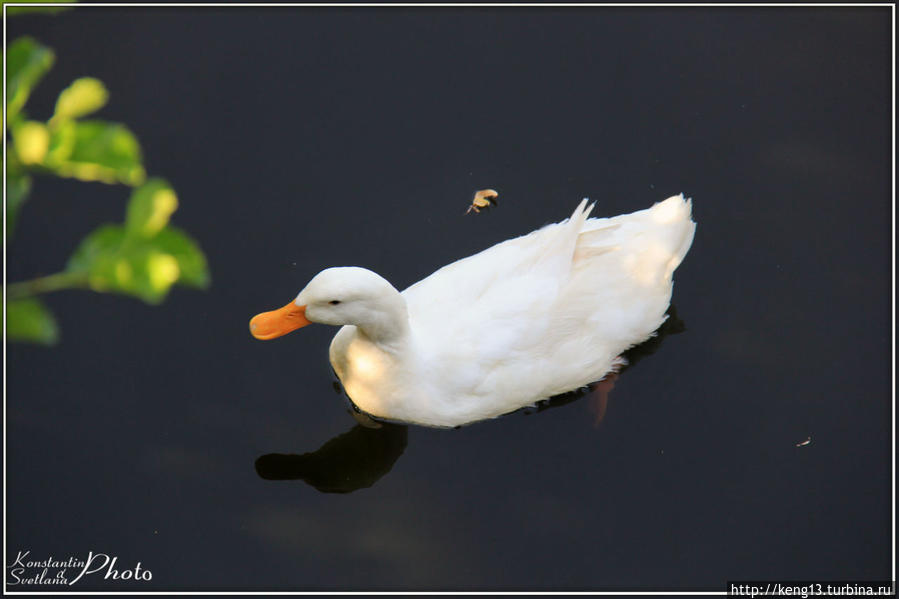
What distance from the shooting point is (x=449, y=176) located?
5.37 m

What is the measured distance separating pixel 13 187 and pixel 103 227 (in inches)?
6.0

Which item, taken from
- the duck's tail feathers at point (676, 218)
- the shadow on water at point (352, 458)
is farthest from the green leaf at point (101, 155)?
the duck's tail feathers at point (676, 218)

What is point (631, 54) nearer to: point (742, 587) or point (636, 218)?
point (636, 218)

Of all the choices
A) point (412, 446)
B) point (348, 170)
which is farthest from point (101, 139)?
point (348, 170)

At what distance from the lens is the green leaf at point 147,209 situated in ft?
3.98

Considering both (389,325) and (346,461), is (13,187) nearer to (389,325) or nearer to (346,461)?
(389,325)

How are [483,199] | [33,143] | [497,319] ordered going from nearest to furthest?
[33,143]
[497,319]
[483,199]

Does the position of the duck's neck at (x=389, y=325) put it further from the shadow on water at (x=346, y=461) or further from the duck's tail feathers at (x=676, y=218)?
the duck's tail feathers at (x=676, y=218)

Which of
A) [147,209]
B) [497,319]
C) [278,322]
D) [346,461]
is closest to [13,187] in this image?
[147,209]

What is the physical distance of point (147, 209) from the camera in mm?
1216

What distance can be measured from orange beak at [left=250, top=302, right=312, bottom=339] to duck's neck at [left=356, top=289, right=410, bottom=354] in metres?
0.27

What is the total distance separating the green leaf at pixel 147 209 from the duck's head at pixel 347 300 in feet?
8.83

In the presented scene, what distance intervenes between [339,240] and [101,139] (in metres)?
3.90

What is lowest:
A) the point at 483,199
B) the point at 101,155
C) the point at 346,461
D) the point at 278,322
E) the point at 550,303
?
the point at 346,461
